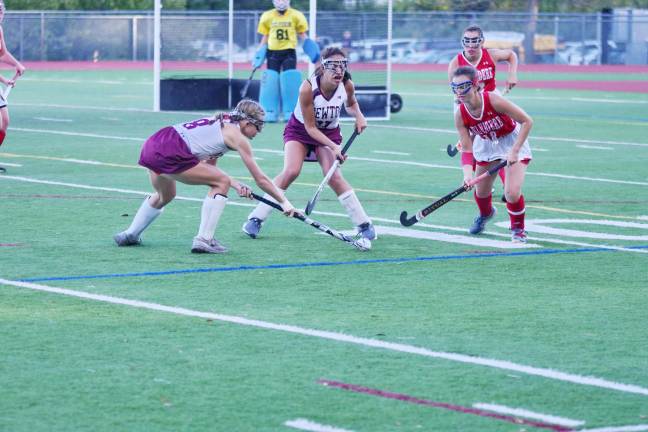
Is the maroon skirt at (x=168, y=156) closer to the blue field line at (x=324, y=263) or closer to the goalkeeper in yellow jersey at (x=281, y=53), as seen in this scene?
the blue field line at (x=324, y=263)

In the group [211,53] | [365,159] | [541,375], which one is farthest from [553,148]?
[211,53]

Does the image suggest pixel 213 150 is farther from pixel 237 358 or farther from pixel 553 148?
pixel 553 148

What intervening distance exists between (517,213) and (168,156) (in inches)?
107

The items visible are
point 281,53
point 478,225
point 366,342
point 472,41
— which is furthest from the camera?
point 281,53

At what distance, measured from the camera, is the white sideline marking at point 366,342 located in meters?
6.32

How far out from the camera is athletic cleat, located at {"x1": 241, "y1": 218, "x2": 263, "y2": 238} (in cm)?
1077

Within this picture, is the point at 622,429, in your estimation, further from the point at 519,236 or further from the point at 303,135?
the point at 303,135

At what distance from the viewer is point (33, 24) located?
4600cm

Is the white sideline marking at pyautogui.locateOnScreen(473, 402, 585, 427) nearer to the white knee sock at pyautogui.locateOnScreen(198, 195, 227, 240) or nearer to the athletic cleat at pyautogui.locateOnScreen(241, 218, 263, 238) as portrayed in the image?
the white knee sock at pyautogui.locateOnScreen(198, 195, 227, 240)

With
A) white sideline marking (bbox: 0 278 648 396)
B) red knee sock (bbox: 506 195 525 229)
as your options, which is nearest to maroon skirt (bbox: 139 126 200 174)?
white sideline marking (bbox: 0 278 648 396)

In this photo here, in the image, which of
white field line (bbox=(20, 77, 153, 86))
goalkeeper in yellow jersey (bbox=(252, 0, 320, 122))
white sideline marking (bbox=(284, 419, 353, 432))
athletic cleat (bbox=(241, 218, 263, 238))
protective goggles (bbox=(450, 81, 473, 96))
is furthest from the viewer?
white field line (bbox=(20, 77, 153, 86))

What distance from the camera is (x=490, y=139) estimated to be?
1085 cm

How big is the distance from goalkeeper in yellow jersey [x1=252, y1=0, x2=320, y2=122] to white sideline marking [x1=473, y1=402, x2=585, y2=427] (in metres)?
16.2

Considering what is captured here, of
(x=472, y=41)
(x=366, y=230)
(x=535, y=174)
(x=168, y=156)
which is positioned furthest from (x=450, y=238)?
(x=535, y=174)
